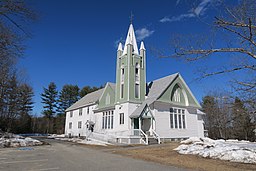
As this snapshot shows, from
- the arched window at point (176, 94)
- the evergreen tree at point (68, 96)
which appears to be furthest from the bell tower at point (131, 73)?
the evergreen tree at point (68, 96)

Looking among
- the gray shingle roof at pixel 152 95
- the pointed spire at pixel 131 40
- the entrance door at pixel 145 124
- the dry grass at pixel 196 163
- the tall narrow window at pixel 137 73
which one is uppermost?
the pointed spire at pixel 131 40

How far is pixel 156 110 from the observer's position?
21812 mm

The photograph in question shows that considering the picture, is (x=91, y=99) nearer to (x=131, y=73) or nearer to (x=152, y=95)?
(x=131, y=73)

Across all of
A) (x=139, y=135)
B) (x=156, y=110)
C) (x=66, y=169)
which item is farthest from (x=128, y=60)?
(x=66, y=169)

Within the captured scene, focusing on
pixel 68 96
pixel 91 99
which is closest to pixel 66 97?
pixel 68 96

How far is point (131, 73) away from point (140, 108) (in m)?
4.81

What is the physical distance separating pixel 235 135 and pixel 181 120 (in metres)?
13.0

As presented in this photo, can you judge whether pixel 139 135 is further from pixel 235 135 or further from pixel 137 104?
pixel 235 135

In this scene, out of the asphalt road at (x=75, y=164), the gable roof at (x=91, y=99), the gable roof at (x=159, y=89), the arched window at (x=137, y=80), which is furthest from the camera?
the gable roof at (x=91, y=99)

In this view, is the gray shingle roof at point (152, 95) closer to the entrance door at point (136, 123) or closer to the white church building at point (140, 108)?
the white church building at point (140, 108)

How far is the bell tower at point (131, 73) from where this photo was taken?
22547 millimetres

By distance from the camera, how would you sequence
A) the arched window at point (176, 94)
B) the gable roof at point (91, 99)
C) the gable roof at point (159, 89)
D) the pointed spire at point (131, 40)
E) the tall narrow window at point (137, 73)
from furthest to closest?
the gable roof at point (91, 99), the pointed spire at point (131, 40), the arched window at point (176, 94), the tall narrow window at point (137, 73), the gable roof at point (159, 89)

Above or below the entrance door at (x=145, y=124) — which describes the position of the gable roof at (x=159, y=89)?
above

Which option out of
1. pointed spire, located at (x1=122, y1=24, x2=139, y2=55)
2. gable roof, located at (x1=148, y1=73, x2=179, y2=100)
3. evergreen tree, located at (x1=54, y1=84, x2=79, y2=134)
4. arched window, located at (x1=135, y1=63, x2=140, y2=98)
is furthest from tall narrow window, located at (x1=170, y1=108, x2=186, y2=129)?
evergreen tree, located at (x1=54, y1=84, x2=79, y2=134)
